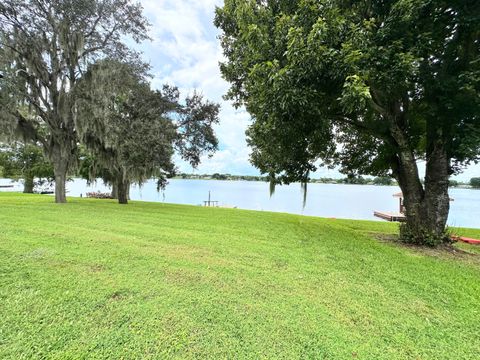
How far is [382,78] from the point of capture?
4230 millimetres

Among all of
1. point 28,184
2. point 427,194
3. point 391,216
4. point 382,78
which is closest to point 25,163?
Result: point 28,184

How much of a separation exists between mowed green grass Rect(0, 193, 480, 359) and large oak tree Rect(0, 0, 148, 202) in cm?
722

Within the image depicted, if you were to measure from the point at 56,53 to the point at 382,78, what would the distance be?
35.3ft

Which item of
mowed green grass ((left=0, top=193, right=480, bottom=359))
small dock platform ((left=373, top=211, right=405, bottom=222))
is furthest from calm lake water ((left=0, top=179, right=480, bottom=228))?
mowed green grass ((left=0, top=193, right=480, bottom=359))

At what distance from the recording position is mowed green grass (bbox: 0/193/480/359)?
6.11 feet

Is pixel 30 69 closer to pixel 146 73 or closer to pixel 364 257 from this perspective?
pixel 146 73

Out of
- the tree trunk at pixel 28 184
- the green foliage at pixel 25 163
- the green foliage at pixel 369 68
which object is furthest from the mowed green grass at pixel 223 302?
the tree trunk at pixel 28 184

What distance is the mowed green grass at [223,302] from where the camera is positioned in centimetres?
186

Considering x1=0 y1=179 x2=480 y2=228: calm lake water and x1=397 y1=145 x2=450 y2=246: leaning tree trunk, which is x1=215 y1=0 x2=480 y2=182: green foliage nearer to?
x1=397 y1=145 x2=450 y2=246: leaning tree trunk

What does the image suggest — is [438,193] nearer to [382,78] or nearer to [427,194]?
[427,194]

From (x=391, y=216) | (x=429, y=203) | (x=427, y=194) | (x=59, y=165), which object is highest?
(x=59, y=165)

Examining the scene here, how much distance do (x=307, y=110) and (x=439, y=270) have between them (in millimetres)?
3342

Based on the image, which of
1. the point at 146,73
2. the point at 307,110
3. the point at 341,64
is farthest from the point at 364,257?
the point at 146,73

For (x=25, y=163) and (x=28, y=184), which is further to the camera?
(x=28, y=184)
